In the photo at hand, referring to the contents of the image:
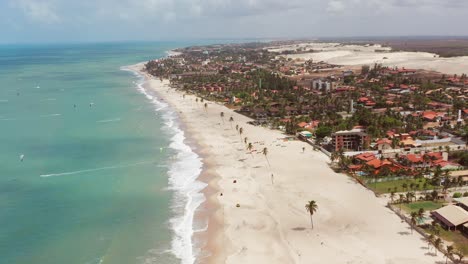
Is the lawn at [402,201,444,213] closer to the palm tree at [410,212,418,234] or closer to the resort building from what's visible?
the resort building

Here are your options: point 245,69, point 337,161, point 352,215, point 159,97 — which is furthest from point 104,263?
point 245,69

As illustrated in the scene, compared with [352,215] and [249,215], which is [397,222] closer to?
[352,215]

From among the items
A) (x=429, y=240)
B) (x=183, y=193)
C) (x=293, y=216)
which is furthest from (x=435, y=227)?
(x=183, y=193)

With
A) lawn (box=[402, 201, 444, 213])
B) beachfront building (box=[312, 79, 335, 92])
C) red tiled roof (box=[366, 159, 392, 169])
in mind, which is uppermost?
beachfront building (box=[312, 79, 335, 92])

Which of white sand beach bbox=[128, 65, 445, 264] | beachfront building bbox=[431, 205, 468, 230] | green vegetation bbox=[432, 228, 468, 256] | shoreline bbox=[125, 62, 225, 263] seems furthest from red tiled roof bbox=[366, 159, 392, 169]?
shoreline bbox=[125, 62, 225, 263]

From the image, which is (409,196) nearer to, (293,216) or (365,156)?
(293,216)

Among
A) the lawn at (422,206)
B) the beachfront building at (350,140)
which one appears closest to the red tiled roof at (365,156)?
the beachfront building at (350,140)
